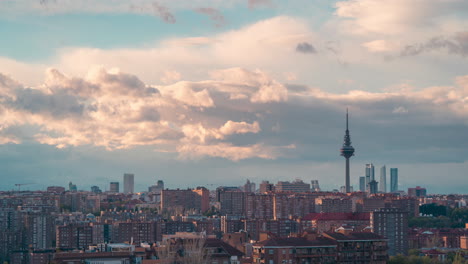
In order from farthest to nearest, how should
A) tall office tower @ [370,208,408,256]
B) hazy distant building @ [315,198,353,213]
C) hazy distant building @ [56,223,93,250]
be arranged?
hazy distant building @ [315,198,353,213] → hazy distant building @ [56,223,93,250] → tall office tower @ [370,208,408,256]

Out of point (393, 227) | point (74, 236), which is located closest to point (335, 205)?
point (393, 227)

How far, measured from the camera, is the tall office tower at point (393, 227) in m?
101

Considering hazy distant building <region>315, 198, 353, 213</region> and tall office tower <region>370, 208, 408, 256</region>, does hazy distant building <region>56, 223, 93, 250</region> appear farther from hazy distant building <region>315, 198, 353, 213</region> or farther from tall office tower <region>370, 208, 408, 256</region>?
hazy distant building <region>315, 198, 353, 213</region>

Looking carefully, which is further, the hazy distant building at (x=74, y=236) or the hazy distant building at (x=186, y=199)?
the hazy distant building at (x=186, y=199)

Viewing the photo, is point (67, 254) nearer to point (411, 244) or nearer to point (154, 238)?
point (154, 238)

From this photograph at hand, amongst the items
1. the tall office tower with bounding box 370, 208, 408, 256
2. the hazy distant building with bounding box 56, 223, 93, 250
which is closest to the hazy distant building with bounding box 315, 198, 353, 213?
the tall office tower with bounding box 370, 208, 408, 256

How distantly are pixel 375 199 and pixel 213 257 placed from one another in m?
97.1

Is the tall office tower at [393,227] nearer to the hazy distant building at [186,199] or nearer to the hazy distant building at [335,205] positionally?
the hazy distant building at [335,205]

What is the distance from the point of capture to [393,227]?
103 meters

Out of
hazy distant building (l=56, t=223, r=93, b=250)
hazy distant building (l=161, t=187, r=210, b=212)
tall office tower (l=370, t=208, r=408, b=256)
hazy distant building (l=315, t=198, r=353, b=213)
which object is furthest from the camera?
hazy distant building (l=161, t=187, r=210, b=212)

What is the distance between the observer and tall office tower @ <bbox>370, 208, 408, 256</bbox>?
330ft

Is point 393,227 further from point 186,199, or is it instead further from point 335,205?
point 186,199

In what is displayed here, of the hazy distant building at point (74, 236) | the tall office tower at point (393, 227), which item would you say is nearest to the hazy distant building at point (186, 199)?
the hazy distant building at point (74, 236)

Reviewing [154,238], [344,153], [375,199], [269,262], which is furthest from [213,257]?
[344,153]
